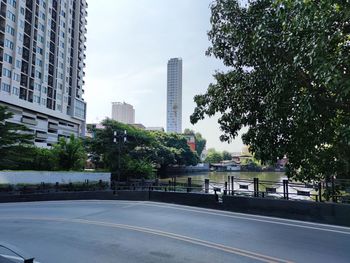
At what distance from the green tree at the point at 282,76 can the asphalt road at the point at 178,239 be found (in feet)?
6.96

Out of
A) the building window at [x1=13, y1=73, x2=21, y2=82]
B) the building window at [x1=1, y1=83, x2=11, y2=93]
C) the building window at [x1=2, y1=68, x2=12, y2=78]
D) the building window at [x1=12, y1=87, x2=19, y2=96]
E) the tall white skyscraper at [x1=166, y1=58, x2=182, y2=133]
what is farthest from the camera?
the tall white skyscraper at [x1=166, y1=58, x2=182, y2=133]

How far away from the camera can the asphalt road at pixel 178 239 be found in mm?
7469

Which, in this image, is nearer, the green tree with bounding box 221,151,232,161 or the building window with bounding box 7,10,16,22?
the building window with bounding box 7,10,16,22

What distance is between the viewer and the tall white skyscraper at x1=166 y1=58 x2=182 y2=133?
169m

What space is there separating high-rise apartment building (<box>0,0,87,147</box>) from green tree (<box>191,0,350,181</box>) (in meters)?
51.4

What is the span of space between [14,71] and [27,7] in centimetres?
1307

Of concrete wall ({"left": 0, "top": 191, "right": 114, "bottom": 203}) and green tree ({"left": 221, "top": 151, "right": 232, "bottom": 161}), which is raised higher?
green tree ({"left": 221, "top": 151, "right": 232, "bottom": 161})

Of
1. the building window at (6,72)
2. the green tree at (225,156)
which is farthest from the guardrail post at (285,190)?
the green tree at (225,156)

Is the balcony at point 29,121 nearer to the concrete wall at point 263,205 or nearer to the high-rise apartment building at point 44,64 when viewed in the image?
the high-rise apartment building at point 44,64

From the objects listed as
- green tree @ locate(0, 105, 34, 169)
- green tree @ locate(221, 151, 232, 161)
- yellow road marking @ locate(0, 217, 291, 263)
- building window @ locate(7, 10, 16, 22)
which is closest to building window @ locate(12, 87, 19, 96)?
building window @ locate(7, 10, 16, 22)

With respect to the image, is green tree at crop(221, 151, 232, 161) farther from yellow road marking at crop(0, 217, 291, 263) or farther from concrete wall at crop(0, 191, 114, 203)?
yellow road marking at crop(0, 217, 291, 263)

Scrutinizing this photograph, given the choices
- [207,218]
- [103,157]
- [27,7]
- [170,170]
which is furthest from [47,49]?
[207,218]

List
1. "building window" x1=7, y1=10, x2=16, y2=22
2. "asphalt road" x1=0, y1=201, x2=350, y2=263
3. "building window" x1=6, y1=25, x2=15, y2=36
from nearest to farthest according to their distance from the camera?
"asphalt road" x1=0, y1=201, x2=350, y2=263 → "building window" x1=6, y1=25, x2=15, y2=36 → "building window" x1=7, y1=10, x2=16, y2=22

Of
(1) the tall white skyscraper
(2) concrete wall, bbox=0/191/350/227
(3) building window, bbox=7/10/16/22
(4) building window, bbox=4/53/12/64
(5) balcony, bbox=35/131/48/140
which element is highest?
(1) the tall white skyscraper
